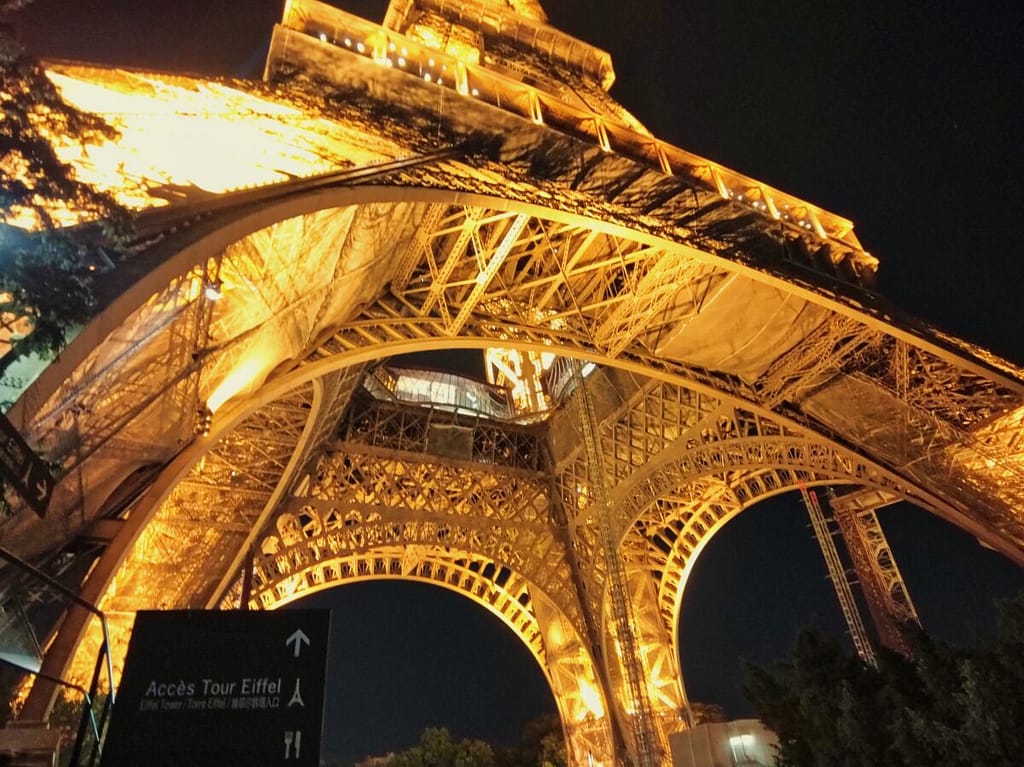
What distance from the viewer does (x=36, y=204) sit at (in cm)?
398

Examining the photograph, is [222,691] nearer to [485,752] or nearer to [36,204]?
→ [36,204]

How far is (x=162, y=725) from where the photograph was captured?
3.36 m

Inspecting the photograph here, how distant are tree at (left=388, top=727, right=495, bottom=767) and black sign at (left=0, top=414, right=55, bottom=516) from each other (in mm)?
25735

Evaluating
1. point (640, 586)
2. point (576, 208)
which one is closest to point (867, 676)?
point (576, 208)

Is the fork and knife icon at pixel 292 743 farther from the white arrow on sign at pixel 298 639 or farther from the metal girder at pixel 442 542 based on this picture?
the metal girder at pixel 442 542

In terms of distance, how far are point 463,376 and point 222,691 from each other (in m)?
24.0

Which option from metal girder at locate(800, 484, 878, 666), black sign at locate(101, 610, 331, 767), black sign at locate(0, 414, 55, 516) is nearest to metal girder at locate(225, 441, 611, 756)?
metal girder at locate(800, 484, 878, 666)

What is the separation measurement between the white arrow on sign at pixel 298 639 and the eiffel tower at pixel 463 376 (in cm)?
247

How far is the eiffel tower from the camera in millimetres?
7012

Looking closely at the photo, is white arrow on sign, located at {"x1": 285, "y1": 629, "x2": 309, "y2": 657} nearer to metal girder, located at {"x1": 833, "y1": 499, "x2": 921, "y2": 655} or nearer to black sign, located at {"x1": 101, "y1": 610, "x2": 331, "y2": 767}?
black sign, located at {"x1": 101, "y1": 610, "x2": 331, "y2": 767}

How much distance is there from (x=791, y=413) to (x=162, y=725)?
14074 mm

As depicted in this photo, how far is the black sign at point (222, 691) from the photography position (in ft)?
10.8

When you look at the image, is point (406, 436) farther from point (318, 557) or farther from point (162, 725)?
point (162, 725)

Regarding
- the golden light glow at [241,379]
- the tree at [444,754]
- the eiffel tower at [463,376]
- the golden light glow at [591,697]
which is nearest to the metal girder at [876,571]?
the eiffel tower at [463,376]
